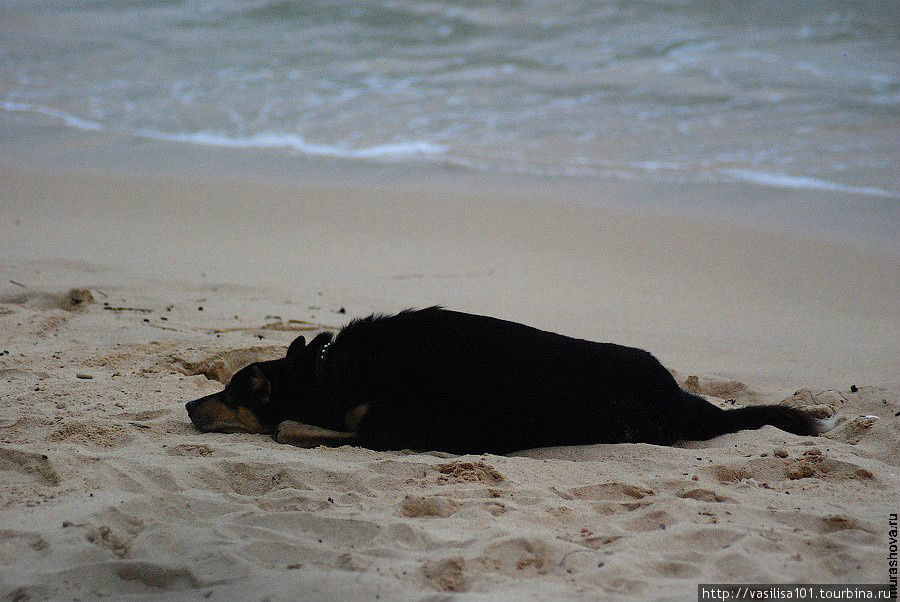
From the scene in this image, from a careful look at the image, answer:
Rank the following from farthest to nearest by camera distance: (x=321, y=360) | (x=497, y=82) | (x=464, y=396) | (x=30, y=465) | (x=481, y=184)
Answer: (x=497, y=82) < (x=481, y=184) < (x=321, y=360) < (x=464, y=396) < (x=30, y=465)

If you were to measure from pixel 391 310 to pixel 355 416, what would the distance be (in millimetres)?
2174

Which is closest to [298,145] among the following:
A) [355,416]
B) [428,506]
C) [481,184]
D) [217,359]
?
[481,184]

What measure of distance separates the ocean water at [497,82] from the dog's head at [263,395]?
6.25 metres

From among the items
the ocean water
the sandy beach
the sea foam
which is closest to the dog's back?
the sandy beach

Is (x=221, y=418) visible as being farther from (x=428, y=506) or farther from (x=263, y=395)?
(x=428, y=506)

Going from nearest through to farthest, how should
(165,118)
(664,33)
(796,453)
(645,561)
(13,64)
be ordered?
(645,561), (796,453), (165,118), (13,64), (664,33)

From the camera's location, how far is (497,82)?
14797mm

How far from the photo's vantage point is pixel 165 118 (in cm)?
1273

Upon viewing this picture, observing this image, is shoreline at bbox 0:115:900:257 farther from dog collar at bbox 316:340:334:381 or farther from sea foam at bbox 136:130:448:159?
dog collar at bbox 316:340:334:381

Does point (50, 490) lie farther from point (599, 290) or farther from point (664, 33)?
point (664, 33)

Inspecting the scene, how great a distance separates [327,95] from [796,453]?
11383mm

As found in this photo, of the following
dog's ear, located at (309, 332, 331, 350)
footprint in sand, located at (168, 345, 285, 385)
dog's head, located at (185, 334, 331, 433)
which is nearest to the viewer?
dog's head, located at (185, 334, 331, 433)

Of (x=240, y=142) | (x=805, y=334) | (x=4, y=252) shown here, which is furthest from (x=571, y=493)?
(x=240, y=142)

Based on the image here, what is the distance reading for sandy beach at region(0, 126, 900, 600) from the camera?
2.88 meters
